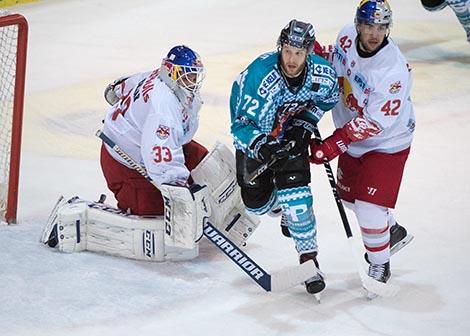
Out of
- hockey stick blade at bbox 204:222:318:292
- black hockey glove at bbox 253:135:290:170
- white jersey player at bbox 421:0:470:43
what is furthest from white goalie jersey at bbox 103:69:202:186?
white jersey player at bbox 421:0:470:43

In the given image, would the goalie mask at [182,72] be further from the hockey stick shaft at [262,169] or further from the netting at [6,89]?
the netting at [6,89]

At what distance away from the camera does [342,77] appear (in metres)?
3.87

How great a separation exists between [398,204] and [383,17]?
118cm

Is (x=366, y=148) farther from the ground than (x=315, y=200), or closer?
farther from the ground

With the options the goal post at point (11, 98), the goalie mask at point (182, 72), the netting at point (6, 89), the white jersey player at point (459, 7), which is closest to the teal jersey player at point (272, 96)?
the goalie mask at point (182, 72)

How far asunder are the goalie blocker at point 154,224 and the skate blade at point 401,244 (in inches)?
20.2

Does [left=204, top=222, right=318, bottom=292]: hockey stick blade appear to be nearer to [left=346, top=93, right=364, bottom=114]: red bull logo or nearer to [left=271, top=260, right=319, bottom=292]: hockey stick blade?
[left=271, top=260, right=319, bottom=292]: hockey stick blade

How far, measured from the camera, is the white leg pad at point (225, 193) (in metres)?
4.16

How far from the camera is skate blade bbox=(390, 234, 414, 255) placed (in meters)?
4.09

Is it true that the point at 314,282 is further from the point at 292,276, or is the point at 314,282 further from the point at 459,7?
the point at 459,7

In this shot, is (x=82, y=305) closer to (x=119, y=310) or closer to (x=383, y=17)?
(x=119, y=310)

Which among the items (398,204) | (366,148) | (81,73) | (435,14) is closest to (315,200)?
(398,204)

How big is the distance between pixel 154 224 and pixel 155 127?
38 cm

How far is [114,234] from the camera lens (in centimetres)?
411
